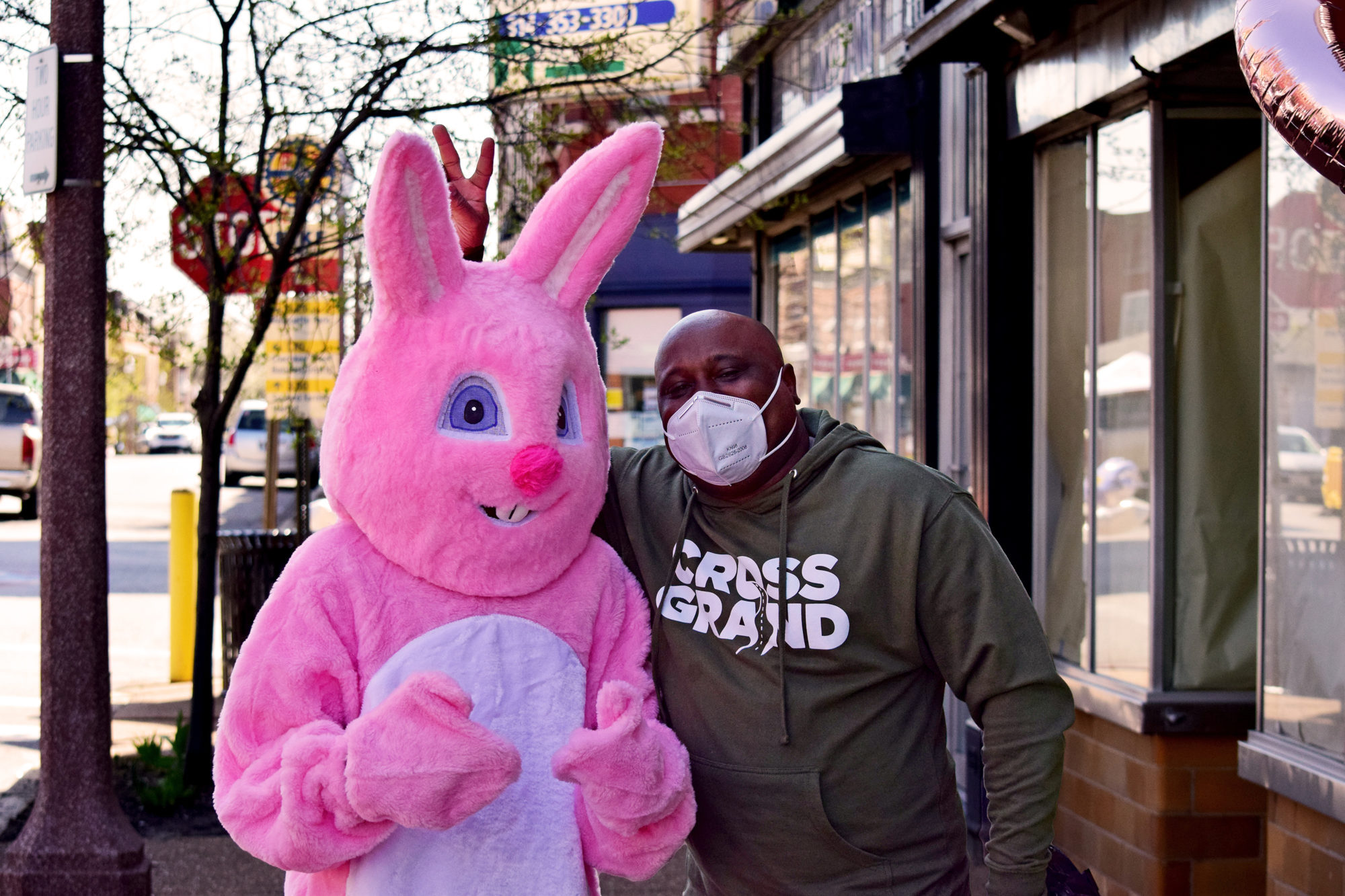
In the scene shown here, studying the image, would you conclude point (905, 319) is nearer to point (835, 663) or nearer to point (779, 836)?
point (835, 663)

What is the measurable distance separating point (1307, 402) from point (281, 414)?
7.08m

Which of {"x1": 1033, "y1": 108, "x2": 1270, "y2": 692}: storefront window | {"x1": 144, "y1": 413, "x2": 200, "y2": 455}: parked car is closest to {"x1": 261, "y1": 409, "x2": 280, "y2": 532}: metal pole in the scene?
{"x1": 1033, "y1": 108, "x2": 1270, "y2": 692}: storefront window

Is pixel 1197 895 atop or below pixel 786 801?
below

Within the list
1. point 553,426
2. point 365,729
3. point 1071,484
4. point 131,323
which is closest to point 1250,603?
point 1071,484

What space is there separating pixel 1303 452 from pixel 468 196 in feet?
9.32

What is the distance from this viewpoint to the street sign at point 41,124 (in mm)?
4859

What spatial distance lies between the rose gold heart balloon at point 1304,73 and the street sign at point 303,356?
16.5 ft

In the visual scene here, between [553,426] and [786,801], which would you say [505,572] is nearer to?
[553,426]

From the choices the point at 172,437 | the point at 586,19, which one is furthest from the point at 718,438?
the point at 172,437

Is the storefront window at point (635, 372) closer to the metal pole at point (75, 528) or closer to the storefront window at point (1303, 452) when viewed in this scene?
the metal pole at point (75, 528)

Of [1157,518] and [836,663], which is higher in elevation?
[1157,518]

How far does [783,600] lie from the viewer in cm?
265

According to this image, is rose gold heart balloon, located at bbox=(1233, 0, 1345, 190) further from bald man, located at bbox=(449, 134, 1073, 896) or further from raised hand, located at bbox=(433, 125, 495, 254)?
raised hand, located at bbox=(433, 125, 495, 254)

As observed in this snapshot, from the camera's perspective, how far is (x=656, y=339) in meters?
16.5
